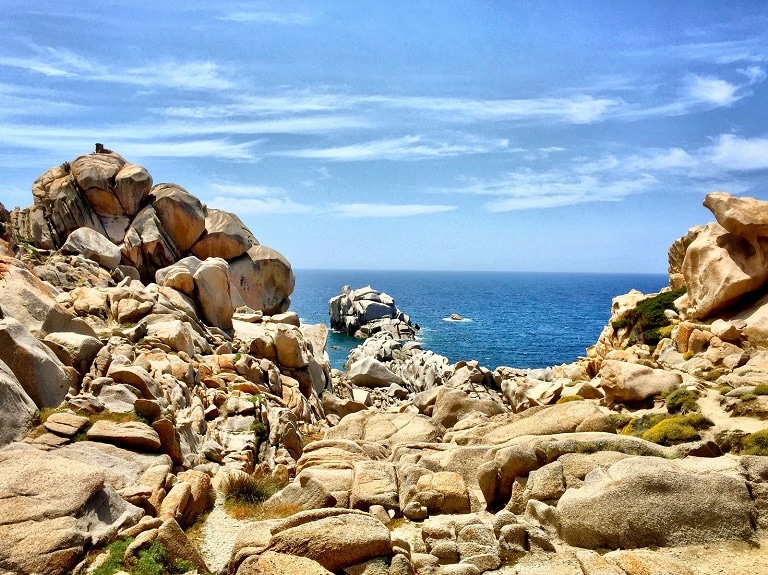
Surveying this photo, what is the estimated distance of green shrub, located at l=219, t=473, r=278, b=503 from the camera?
1641 cm

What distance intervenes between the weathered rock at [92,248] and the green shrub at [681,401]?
38521 millimetres

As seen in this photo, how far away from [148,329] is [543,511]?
66.5ft

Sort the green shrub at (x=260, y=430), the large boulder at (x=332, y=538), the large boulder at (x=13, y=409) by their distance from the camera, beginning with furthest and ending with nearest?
the green shrub at (x=260, y=430)
the large boulder at (x=13, y=409)
the large boulder at (x=332, y=538)

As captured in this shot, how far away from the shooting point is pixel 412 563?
12.3m

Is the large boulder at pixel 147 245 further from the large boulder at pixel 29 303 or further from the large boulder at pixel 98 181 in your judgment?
the large boulder at pixel 29 303

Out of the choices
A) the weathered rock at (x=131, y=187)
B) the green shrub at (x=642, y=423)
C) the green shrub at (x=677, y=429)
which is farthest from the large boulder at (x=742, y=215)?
the weathered rock at (x=131, y=187)

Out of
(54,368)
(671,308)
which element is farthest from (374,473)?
(671,308)

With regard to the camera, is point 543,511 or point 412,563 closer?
point 412,563

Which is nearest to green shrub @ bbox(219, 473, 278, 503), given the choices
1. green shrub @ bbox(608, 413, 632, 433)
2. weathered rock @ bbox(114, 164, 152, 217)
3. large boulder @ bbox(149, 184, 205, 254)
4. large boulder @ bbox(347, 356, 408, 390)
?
green shrub @ bbox(608, 413, 632, 433)

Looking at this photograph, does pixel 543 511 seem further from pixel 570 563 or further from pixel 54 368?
pixel 54 368

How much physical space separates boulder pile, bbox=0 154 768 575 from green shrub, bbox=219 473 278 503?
0.07 meters

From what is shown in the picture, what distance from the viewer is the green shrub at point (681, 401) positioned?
2309 centimetres

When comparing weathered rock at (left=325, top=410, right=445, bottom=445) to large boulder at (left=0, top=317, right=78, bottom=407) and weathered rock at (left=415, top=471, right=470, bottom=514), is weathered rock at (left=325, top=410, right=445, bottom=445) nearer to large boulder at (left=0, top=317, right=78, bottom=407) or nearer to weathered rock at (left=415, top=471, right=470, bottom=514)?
weathered rock at (left=415, top=471, right=470, bottom=514)

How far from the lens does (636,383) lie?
85.4 feet
